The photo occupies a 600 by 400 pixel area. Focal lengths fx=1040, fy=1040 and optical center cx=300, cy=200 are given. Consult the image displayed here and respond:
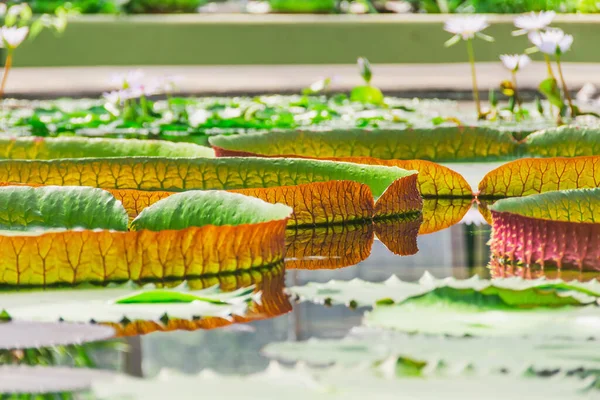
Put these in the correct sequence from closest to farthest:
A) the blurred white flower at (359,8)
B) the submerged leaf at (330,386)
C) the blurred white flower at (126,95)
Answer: the submerged leaf at (330,386)
the blurred white flower at (126,95)
the blurred white flower at (359,8)

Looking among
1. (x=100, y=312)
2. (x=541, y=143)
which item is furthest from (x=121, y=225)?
(x=541, y=143)

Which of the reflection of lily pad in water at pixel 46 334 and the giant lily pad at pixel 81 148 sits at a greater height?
the giant lily pad at pixel 81 148

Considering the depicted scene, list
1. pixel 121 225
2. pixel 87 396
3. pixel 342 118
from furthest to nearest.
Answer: pixel 342 118 < pixel 121 225 < pixel 87 396

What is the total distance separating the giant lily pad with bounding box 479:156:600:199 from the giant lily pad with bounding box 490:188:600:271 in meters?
0.43

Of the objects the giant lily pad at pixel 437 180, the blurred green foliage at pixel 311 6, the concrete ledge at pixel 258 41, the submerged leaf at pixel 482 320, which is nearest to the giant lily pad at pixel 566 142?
the giant lily pad at pixel 437 180

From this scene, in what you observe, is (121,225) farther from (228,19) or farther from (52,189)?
(228,19)

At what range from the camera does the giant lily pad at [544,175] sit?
158cm

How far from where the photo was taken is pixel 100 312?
88 centimetres

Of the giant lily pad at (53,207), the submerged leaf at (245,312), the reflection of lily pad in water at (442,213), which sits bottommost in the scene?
the reflection of lily pad in water at (442,213)

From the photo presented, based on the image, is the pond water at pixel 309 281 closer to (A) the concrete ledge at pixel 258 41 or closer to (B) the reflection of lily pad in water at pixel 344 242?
(B) the reflection of lily pad in water at pixel 344 242

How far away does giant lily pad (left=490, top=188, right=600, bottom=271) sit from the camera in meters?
1.02

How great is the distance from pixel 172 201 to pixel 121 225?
0.06 meters

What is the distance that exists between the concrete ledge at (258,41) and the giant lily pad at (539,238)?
22.4 ft

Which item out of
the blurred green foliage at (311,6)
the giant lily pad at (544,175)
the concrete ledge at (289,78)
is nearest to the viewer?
the giant lily pad at (544,175)
